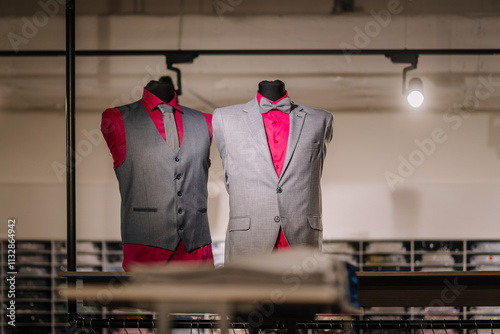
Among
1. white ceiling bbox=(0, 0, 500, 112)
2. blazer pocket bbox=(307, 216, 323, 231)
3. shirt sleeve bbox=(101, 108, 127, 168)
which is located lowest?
blazer pocket bbox=(307, 216, 323, 231)

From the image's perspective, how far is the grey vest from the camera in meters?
2.54

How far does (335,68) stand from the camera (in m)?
5.60

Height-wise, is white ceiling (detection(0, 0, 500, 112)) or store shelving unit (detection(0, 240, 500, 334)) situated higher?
white ceiling (detection(0, 0, 500, 112))

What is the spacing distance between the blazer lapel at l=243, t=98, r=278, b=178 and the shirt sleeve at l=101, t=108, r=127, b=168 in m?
0.61

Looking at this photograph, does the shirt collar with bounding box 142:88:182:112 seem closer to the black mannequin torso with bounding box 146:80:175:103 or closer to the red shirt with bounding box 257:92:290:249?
the black mannequin torso with bounding box 146:80:175:103

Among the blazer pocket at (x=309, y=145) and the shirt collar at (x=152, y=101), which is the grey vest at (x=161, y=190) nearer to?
the shirt collar at (x=152, y=101)

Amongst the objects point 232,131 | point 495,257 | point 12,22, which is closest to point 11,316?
point 12,22

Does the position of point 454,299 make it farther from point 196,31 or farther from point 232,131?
point 196,31

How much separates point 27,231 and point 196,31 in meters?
2.71

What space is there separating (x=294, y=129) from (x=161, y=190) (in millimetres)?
683

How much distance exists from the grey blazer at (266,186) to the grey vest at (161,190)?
6.3 inches

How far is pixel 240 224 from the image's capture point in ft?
8.11

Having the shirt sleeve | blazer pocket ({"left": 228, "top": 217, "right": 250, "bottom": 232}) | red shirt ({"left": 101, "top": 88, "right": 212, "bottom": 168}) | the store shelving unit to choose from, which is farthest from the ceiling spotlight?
the shirt sleeve

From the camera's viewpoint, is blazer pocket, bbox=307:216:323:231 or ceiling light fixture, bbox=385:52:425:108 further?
ceiling light fixture, bbox=385:52:425:108
